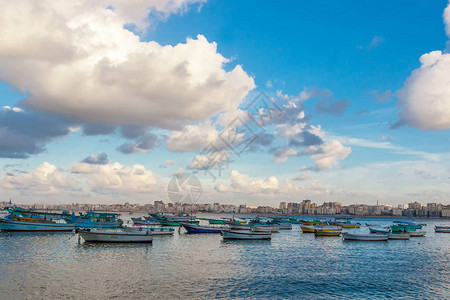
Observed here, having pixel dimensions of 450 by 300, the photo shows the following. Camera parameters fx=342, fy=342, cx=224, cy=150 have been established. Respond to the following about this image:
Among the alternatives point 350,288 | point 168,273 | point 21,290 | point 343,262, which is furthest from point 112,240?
point 350,288

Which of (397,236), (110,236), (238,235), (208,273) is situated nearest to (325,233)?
(397,236)

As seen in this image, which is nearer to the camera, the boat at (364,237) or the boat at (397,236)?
the boat at (364,237)

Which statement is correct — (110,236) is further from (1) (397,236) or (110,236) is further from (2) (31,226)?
(1) (397,236)

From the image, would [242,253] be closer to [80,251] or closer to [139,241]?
[139,241]

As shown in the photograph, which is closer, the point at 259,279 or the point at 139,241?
the point at 259,279

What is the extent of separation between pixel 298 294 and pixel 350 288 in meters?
7.00

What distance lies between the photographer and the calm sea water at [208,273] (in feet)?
107

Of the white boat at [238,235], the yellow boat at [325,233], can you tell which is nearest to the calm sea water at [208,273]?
the white boat at [238,235]

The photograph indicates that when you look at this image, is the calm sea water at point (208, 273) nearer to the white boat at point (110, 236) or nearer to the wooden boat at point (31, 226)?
the white boat at point (110, 236)

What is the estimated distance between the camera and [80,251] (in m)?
56.8

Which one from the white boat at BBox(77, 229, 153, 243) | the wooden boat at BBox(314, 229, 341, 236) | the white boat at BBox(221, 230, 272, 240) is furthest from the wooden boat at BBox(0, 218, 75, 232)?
the wooden boat at BBox(314, 229, 341, 236)

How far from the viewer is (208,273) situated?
137 ft

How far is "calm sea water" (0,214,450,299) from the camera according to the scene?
3272cm

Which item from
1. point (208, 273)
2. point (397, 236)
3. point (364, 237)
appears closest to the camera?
point (208, 273)
